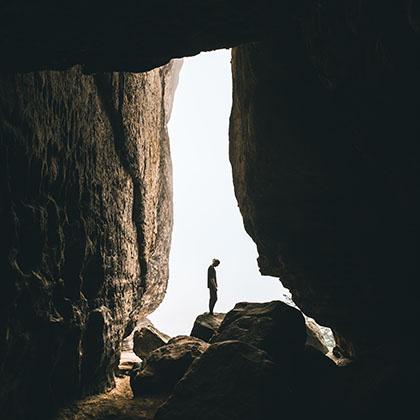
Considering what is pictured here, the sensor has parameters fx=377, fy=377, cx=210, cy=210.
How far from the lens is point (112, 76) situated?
11516 millimetres

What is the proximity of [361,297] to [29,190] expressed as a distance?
1193 centimetres

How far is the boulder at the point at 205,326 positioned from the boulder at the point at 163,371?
472 centimetres

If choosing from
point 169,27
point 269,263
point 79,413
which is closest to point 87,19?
point 169,27

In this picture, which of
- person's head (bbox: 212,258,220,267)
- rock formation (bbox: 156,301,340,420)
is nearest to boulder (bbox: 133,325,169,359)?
person's head (bbox: 212,258,220,267)

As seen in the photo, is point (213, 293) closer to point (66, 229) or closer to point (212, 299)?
point (212, 299)

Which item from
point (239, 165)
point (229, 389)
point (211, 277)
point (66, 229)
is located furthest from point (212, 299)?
point (66, 229)

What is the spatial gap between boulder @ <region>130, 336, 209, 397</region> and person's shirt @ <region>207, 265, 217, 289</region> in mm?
7569

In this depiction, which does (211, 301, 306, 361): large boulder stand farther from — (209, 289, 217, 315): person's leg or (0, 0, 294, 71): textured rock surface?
(0, 0, 294, 71): textured rock surface

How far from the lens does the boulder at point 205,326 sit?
15.5 m

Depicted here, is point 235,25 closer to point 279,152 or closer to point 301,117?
point 301,117

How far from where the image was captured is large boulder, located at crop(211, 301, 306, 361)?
407 inches

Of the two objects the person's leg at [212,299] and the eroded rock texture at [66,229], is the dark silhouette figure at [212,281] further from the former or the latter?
the eroded rock texture at [66,229]

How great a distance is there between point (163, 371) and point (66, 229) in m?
4.69

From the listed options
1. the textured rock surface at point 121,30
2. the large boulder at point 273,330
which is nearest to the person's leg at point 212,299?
the large boulder at point 273,330
